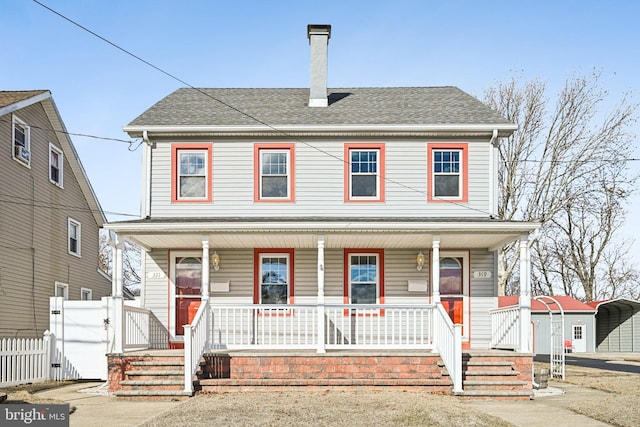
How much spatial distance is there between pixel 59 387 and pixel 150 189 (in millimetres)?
4569

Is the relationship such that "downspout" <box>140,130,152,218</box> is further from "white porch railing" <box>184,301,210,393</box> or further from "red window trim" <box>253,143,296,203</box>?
"white porch railing" <box>184,301,210,393</box>

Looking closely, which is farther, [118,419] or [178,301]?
[178,301]

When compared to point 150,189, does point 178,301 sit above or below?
below

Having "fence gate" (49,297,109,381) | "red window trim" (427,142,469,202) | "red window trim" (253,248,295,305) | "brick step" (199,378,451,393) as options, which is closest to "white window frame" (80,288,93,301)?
"fence gate" (49,297,109,381)

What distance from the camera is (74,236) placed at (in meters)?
21.2


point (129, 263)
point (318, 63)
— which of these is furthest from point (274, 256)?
point (129, 263)

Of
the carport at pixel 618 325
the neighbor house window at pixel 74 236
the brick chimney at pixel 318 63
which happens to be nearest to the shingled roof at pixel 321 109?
the brick chimney at pixel 318 63

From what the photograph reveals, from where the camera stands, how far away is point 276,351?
13039 mm

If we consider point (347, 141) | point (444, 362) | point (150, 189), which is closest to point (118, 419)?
point (444, 362)

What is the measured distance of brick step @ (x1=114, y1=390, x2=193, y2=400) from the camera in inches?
452

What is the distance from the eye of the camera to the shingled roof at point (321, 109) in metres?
15.4

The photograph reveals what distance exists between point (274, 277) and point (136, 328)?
3.25m

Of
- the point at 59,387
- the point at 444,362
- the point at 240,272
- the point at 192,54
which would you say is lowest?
the point at 59,387

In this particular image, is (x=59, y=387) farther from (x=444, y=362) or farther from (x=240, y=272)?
(x=444, y=362)
